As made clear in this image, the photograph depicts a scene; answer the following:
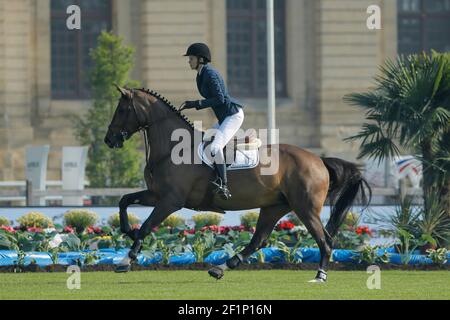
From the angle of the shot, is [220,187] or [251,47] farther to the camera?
[251,47]

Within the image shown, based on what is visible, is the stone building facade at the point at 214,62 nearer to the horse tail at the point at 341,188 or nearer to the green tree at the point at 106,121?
the green tree at the point at 106,121

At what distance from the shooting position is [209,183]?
68.6 ft

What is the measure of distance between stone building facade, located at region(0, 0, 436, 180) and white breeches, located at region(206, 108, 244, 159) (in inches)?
1122

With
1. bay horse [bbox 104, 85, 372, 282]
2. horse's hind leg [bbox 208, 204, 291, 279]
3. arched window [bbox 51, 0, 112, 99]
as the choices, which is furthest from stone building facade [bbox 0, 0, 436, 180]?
bay horse [bbox 104, 85, 372, 282]

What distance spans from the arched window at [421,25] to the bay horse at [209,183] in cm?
3257

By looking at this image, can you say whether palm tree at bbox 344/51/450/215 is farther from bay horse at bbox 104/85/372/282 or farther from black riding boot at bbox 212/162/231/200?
black riding boot at bbox 212/162/231/200

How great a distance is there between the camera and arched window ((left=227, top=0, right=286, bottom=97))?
52344mm

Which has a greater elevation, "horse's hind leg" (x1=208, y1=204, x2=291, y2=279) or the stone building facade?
the stone building facade

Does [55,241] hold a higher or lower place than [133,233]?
lower

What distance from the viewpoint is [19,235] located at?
24.1 metres

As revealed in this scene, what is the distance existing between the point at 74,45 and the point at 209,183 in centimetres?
3159

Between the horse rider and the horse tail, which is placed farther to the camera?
the horse tail

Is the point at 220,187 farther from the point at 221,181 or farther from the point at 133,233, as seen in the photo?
the point at 133,233

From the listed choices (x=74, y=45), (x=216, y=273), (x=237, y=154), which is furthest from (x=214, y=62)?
(x=216, y=273)
